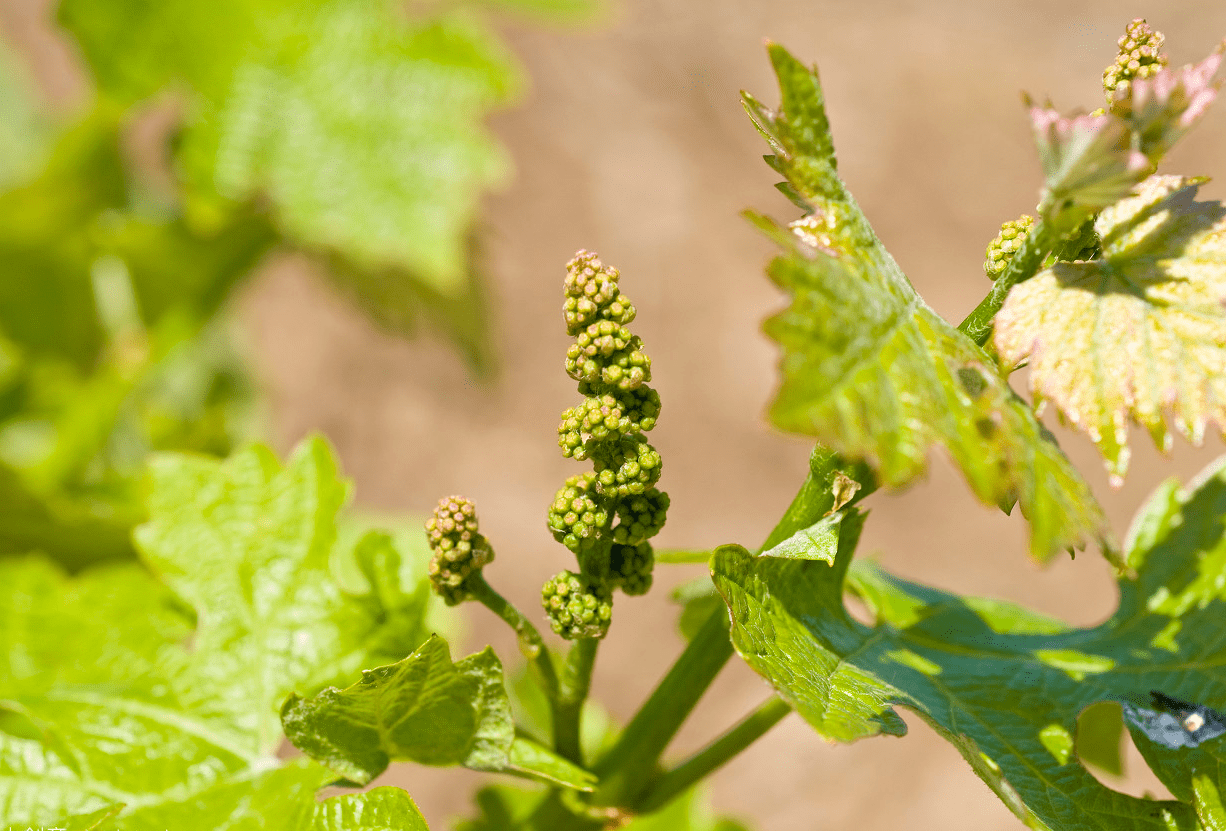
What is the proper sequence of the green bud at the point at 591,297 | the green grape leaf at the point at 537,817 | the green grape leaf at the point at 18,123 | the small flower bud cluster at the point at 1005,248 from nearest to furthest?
the green bud at the point at 591,297 < the small flower bud cluster at the point at 1005,248 < the green grape leaf at the point at 537,817 < the green grape leaf at the point at 18,123

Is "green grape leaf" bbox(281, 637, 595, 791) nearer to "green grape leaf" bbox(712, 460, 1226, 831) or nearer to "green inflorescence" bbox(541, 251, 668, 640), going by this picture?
"green inflorescence" bbox(541, 251, 668, 640)

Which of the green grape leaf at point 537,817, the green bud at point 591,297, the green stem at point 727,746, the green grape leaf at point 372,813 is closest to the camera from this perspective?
the green bud at point 591,297

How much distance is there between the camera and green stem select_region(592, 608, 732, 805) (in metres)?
1.17

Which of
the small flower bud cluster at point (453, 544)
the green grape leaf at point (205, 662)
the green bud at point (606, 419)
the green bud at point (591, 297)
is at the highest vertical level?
the green bud at point (591, 297)

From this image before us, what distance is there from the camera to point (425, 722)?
3.75ft

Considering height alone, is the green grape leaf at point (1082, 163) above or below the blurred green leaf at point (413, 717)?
above

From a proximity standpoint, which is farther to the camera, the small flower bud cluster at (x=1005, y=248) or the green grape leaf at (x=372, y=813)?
the green grape leaf at (x=372, y=813)

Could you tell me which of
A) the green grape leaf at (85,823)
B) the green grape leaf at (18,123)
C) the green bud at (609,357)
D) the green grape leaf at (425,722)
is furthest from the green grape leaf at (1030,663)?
the green grape leaf at (18,123)

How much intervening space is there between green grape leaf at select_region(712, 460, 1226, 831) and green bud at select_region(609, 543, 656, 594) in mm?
116

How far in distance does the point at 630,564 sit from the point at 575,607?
76mm

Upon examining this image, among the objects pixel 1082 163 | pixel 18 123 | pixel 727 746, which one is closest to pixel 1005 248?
pixel 1082 163

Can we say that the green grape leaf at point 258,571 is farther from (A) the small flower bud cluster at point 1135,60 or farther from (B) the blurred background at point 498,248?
(A) the small flower bud cluster at point 1135,60

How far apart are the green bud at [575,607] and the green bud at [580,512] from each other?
65mm

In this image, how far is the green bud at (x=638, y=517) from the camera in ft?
3.23
